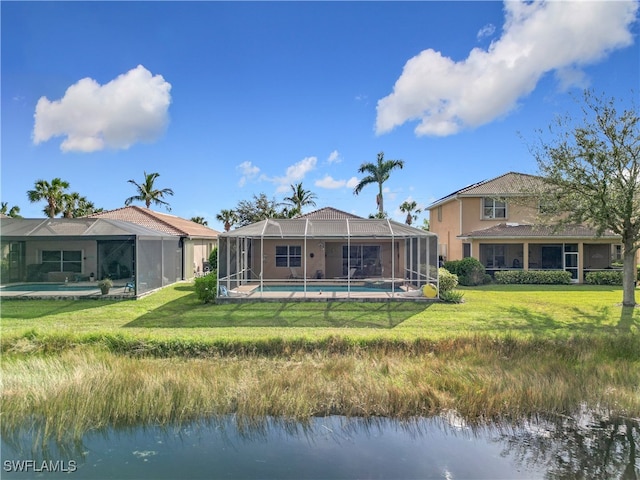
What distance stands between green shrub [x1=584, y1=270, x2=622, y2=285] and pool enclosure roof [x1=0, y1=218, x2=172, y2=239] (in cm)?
2206

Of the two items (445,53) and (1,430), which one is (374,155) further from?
(1,430)

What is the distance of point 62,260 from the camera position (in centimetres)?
2039

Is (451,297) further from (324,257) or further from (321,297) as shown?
(324,257)

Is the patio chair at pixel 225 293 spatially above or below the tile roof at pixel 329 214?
below

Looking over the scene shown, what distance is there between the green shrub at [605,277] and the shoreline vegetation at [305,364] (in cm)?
906

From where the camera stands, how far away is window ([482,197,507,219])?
944 inches

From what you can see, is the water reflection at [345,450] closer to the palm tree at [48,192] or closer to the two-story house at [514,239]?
the two-story house at [514,239]

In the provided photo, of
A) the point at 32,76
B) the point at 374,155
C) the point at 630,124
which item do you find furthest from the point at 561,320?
the point at 374,155

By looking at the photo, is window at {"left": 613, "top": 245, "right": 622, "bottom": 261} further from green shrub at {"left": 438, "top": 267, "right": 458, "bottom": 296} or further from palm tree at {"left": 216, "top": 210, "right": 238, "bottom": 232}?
palm tree at {"left": 216, "top": 210, "right": 238, "bottom": 232}

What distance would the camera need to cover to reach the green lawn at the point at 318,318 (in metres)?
10.8

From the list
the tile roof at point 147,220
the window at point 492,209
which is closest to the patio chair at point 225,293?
the tile roof at point 147,220

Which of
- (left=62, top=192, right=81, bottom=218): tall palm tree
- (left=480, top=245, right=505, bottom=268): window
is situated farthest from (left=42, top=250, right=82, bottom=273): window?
(left=480, top=245, right=505, bottom=268): window

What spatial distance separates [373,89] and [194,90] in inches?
316

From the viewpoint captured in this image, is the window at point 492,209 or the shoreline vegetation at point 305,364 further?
the window at point 492,209
